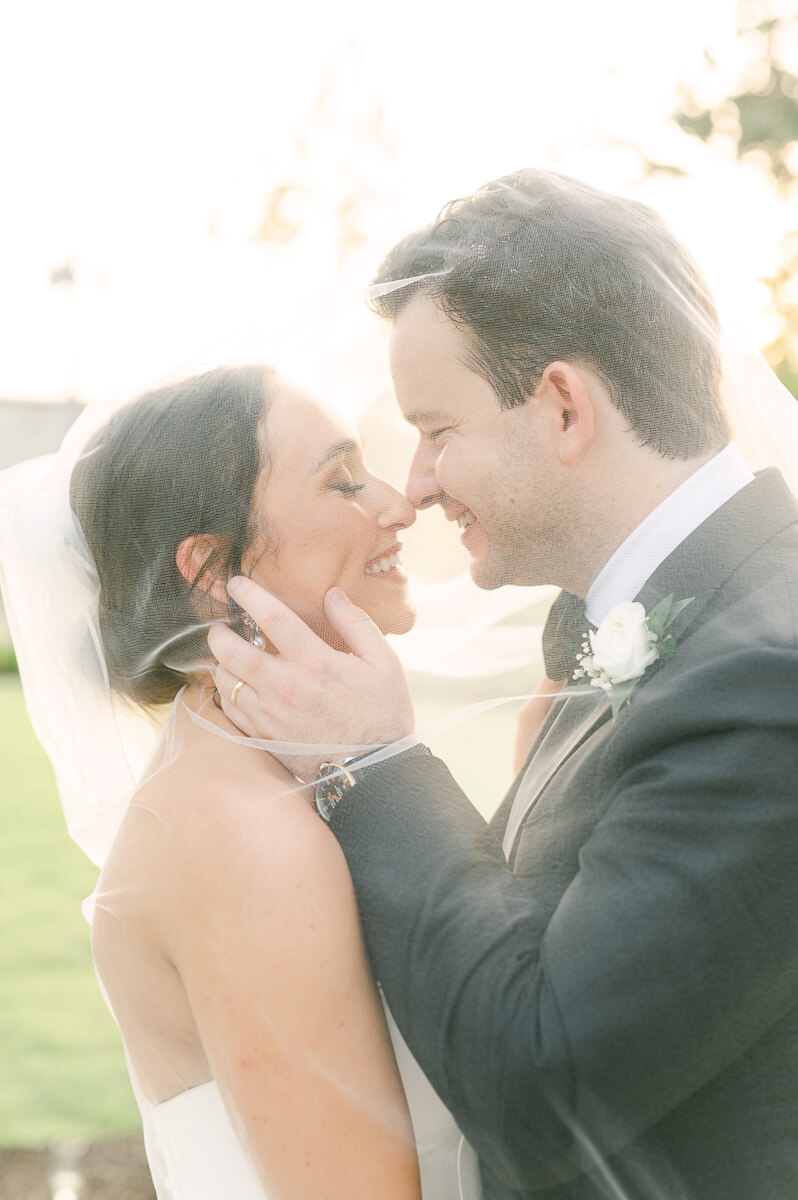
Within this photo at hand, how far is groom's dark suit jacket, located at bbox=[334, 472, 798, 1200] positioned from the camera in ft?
4.90

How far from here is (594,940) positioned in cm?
149

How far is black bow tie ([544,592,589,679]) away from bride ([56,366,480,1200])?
288mm

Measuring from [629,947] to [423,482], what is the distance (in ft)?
3.14

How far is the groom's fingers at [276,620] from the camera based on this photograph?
1.92 metres

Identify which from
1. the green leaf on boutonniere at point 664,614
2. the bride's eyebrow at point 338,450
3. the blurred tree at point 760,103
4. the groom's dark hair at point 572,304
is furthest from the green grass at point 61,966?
the blurred tree at point 760,103

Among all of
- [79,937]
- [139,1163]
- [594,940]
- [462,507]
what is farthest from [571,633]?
[79,937]

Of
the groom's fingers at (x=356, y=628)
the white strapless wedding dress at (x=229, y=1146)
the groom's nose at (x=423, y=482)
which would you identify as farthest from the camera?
the groom's nose at (x=423, y=482)

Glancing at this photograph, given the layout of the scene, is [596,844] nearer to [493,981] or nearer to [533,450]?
[493,981]

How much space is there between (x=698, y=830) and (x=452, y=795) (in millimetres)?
432

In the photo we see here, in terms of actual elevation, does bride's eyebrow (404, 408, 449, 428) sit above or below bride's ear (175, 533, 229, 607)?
above

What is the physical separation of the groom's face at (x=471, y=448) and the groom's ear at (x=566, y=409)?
2cm

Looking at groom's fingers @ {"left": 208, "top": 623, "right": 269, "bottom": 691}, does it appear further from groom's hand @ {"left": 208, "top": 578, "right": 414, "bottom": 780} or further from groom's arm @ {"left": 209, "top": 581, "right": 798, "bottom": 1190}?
groom's arm @ {"left": 209, "top": 581, "right": 798, "bottom": 1190}

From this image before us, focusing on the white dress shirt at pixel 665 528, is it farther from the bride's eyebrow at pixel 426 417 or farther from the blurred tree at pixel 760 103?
the blurred tree at pixel 760 103

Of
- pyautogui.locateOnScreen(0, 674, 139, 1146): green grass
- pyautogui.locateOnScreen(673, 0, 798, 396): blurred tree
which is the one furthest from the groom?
pyautogui.locateOnScreen(673, 0, 798, 396): blurred tree
